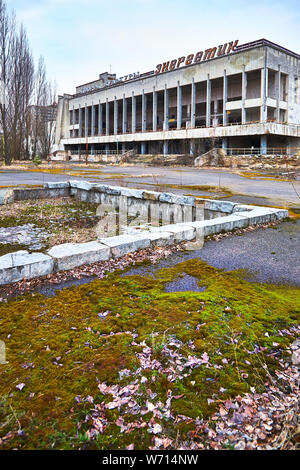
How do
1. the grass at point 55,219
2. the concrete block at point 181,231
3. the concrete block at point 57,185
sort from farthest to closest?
the concrete block at point 57,185 < the grass at point 55,219 < the concrete block at point 181,231

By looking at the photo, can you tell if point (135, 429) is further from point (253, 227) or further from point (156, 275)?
point (253, 227)

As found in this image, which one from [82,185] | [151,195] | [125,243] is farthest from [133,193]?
[125,243]

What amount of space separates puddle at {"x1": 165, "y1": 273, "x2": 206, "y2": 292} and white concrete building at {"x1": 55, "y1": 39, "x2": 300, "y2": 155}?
30.1 meters

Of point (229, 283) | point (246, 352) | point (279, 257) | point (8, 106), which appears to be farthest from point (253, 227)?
point (8, 106)

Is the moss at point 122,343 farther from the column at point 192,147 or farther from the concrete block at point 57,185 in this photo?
the column at point 192,147

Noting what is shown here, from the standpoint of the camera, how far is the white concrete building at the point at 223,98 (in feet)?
112

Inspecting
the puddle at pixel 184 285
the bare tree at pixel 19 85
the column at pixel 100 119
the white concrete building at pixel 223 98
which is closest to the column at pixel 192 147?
the white concrete building at pixel 223 98

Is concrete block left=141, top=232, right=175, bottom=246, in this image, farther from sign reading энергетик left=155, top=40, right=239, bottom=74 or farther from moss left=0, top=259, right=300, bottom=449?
sign reading энергетик left=155, top=40, right=239, bottom=74

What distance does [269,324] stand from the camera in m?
2.72

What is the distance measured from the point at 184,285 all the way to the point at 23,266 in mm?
1696

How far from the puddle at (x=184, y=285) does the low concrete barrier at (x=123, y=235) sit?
1038 mm

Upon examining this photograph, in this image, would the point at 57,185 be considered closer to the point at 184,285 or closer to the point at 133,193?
the point at 133,193

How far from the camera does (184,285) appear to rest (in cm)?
358

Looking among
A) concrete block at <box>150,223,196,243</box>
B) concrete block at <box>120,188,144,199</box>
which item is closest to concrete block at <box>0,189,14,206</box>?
concrete block at <box>120,188,144,199</box>
